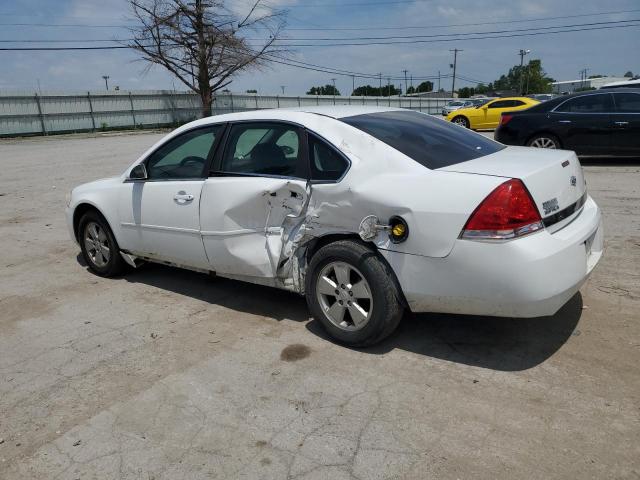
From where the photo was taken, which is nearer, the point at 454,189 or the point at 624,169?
the point at 454,189

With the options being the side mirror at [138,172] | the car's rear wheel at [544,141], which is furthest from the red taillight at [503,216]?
the car's rear wheel at [544,141]

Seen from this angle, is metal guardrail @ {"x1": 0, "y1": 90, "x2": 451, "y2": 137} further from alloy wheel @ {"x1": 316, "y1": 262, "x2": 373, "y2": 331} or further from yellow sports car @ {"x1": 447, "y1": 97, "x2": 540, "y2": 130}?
alloy wheel @ {"x1": 316, "y1": 262, "x2": 373, "y2": 331}

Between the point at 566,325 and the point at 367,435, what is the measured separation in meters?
1.86

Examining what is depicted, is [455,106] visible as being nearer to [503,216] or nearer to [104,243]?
[104,243]

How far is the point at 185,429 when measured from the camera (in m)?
2.90

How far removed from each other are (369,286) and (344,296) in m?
0.24

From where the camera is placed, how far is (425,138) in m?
3.86

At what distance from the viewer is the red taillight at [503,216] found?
9.80ft

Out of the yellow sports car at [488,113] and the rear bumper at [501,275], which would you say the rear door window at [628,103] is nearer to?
the rear bumper at [501,275]

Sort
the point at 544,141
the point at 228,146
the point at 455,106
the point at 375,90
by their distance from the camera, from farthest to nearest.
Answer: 1. the point at 375,90
2. the point at 455,106
3. the point at 544,141
4. the point at 228,146

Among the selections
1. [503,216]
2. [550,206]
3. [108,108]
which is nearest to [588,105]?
[550,206]

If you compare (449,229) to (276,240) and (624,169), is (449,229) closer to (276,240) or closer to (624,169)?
(276,240)

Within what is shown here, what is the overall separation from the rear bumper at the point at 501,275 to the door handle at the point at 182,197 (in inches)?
70.7

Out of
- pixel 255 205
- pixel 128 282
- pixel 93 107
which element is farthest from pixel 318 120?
pixel 93 107
